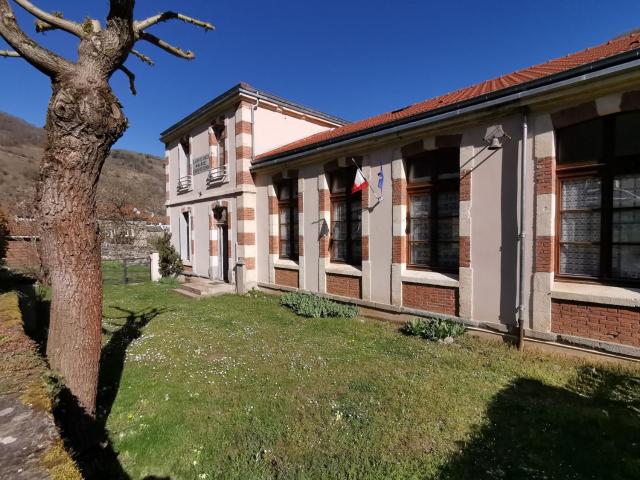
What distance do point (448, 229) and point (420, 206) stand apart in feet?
2.60

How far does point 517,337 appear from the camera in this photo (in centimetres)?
556

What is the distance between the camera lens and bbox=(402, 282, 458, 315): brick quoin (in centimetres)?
644

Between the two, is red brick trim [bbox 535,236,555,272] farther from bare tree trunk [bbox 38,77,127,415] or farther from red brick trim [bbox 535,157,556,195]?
A: bare tree trunk [bbox 38,77,127,415]

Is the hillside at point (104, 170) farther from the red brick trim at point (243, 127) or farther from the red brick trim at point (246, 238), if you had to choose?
the red brick trim at point (246, 238)

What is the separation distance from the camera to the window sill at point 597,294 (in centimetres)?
461

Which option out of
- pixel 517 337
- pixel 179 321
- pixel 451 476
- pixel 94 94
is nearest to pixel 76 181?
pixel 94 94

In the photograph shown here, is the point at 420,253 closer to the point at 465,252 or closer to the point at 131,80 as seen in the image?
the point at 465,252

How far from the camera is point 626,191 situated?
475 centimetres

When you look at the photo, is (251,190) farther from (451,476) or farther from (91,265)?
(451,476)

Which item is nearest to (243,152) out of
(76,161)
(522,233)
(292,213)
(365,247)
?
(292,213)

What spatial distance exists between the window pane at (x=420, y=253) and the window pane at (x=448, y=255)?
239mm

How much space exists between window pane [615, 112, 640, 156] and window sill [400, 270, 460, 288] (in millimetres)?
3185

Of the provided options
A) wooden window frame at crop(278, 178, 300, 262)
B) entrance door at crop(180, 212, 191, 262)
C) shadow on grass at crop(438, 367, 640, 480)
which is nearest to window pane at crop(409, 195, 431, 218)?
shadow on grass at crop(438, 367, 640, 480)

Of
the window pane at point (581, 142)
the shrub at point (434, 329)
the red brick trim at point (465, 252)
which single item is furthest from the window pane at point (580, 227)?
the shrub at point (434, 329)
